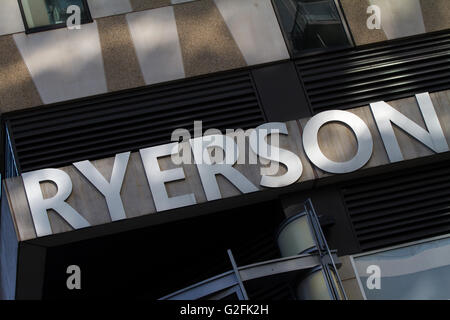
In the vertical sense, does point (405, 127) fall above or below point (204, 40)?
below

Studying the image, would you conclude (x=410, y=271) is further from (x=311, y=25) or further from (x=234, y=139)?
(x=311, y=25)

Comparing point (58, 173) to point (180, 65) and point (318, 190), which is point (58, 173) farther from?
point (318, 190)

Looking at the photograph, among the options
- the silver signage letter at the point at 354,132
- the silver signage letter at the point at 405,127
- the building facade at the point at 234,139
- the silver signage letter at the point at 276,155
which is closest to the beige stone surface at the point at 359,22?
the building facade at the point at 234,139

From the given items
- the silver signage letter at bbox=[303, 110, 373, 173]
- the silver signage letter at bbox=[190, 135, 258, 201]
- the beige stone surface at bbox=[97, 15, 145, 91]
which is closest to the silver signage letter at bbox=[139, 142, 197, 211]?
the silver signage letter at bbox=[190, 135, 258, 201]

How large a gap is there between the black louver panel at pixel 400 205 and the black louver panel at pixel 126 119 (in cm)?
213

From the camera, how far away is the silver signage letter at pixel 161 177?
45.9ft

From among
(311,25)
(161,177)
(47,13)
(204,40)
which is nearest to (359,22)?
(311,25)

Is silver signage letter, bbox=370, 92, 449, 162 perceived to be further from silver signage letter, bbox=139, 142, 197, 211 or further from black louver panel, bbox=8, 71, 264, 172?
silver signage letter, bbox=139, 142, 197, 211

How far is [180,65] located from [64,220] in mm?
3263

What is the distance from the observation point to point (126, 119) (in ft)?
48.4

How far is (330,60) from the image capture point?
15.3 meters

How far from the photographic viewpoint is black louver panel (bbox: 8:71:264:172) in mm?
14555

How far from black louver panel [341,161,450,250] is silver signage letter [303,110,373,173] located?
513 mm

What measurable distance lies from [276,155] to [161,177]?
72.3 inches
